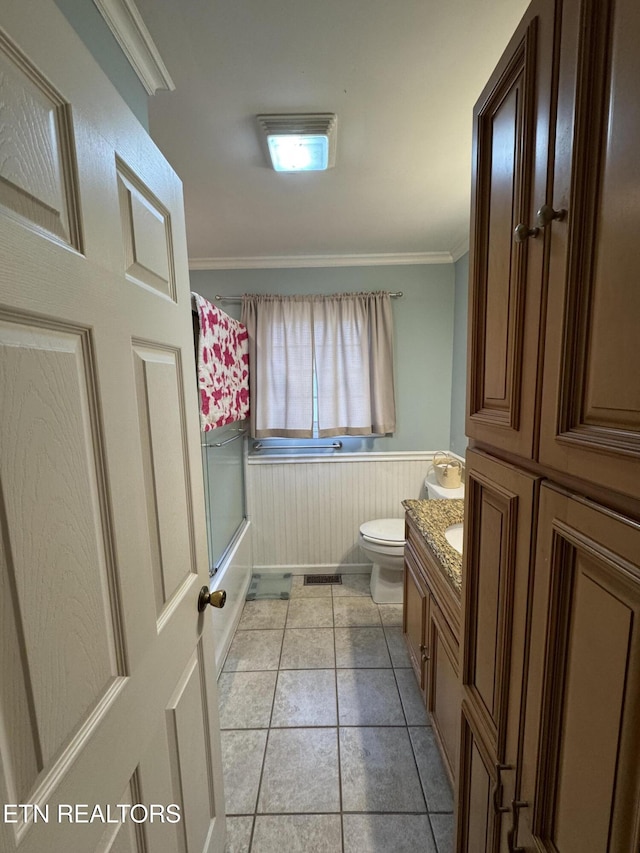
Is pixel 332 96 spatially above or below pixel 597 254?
above

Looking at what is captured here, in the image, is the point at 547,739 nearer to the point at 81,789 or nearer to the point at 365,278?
the point at 81,789

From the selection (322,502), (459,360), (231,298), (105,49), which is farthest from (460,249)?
(105,49)

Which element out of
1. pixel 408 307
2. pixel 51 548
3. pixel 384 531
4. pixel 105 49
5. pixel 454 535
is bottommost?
pixel 384 531

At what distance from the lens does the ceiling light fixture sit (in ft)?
4.21

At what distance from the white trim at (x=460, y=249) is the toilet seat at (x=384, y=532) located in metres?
1.94

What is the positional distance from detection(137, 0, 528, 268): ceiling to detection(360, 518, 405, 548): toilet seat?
6.40 ft

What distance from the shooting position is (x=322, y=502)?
2797 millimetres

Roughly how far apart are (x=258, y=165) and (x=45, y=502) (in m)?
1.63

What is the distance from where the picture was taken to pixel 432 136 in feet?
4.58

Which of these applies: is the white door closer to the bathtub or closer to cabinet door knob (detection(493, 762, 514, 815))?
cabinet door knob (detection(493, 762, 514, 815))

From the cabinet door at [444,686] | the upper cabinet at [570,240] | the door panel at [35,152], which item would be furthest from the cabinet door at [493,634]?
the door panel at [35,152]

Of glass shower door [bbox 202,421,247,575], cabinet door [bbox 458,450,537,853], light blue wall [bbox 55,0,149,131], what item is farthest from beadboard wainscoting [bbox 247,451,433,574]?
light blue wall [bbox 55,0,149,131]

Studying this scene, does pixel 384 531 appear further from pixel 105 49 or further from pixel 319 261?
pixel 105 49

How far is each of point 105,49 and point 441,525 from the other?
1.91 meters
